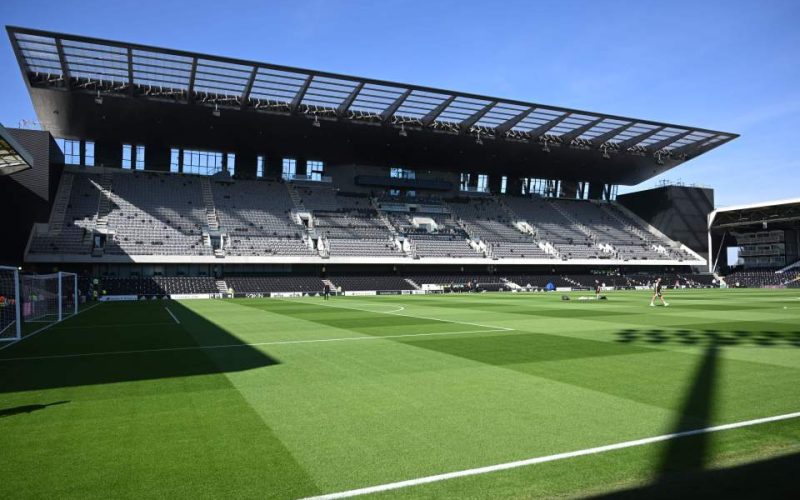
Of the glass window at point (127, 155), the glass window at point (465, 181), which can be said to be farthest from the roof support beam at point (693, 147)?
the glass window at point (127, 155)

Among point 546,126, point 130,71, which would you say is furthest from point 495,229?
point 130,71

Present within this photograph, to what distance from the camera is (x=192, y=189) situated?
6253 cm

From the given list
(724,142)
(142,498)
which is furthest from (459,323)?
(724,142)

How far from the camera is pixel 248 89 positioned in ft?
159

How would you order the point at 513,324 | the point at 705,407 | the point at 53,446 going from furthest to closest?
1. the point at 513,324
2. the point at 705,407
3. the point at 53,446

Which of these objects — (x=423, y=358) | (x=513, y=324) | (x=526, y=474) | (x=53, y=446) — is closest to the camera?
(x=526, y=474)

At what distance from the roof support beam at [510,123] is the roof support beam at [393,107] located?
43.2ft

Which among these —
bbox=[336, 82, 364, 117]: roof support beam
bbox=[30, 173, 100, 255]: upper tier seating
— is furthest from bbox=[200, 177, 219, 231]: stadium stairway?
bbox=[336, 82, 364, 117]: roof support beam

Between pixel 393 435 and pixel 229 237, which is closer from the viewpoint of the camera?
pixel 393 435

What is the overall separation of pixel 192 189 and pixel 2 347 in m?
49.2

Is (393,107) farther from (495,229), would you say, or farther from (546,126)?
(495,229)

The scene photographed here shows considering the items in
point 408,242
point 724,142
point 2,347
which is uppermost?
point 724,142

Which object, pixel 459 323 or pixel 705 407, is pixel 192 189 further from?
pixel 705 407

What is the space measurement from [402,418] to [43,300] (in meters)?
29.9
